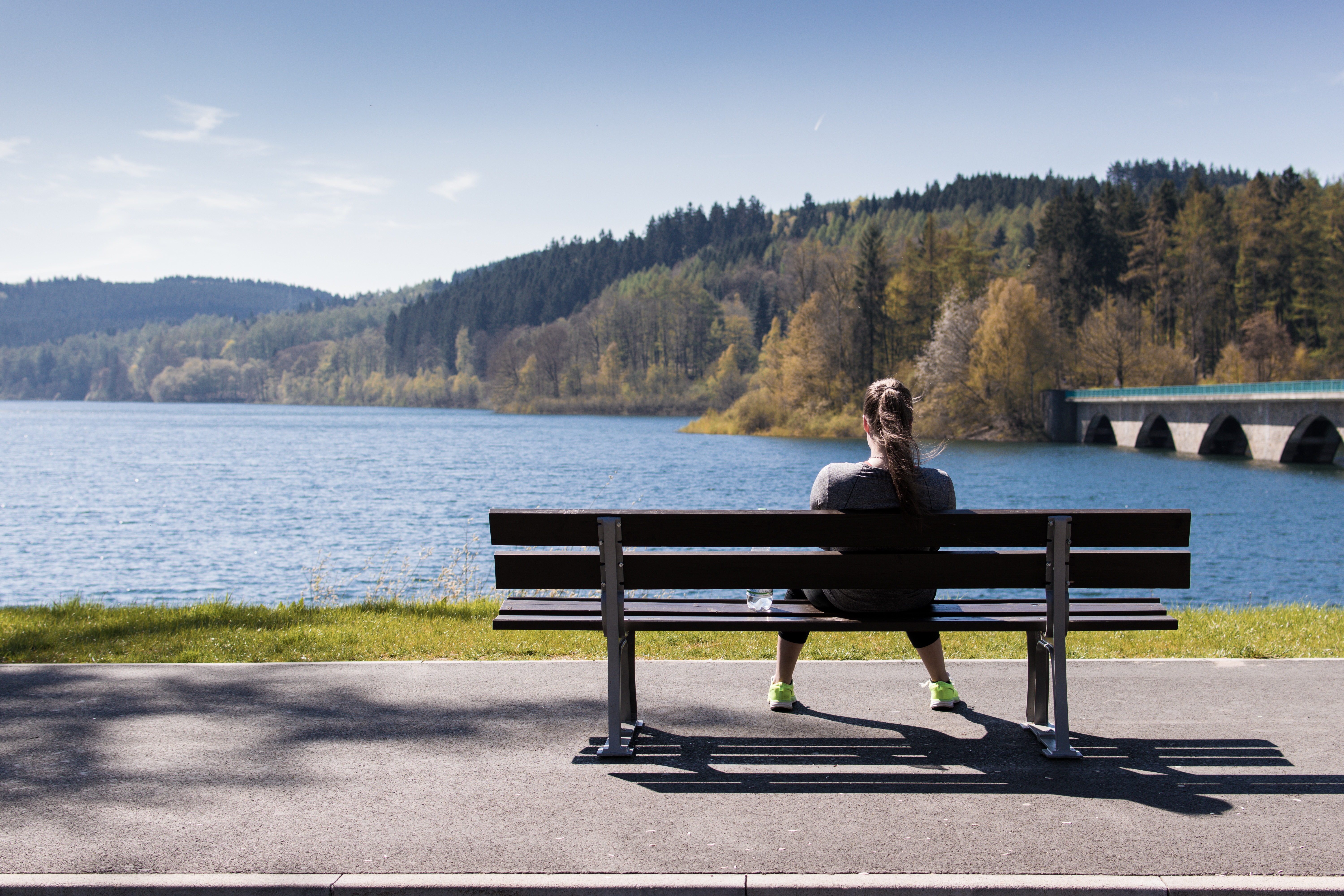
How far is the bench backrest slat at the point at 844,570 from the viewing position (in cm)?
448

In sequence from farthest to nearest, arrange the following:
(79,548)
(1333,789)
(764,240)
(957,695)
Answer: (764,240) → (79,548) → (957,695) → (1333,789)

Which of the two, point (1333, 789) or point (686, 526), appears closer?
point (1333, 789)

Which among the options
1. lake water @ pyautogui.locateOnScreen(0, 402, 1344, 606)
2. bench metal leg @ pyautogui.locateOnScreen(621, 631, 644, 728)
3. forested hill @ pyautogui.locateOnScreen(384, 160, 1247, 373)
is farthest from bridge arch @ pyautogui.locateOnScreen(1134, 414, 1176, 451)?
forested hill @ pyautogui.locateOnScreen(384, 160, 1247, 373)

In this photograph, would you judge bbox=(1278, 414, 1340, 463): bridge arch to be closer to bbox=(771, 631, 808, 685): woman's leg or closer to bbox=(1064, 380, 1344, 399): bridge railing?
bbox=(1064, 380, 1344, 399): bridge railing

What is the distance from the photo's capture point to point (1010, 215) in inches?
5522

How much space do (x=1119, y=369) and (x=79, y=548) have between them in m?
66.8

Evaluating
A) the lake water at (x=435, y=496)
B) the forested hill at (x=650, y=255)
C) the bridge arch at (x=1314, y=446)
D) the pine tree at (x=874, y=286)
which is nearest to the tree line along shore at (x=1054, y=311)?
the pine tree at (x=874, y=286)

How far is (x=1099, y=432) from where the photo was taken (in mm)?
69125

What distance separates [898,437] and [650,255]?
19365 centimetres

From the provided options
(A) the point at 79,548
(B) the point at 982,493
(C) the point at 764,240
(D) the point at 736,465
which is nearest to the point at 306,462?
(D) the point at 736,465

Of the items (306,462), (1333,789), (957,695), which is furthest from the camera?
(306,462)

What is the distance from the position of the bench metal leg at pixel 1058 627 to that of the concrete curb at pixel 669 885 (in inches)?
46.8

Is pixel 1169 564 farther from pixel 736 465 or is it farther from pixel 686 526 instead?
pixel 736 465

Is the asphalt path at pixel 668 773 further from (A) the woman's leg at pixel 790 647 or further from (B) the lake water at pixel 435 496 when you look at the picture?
(B) the lake water at pixel 435 496
